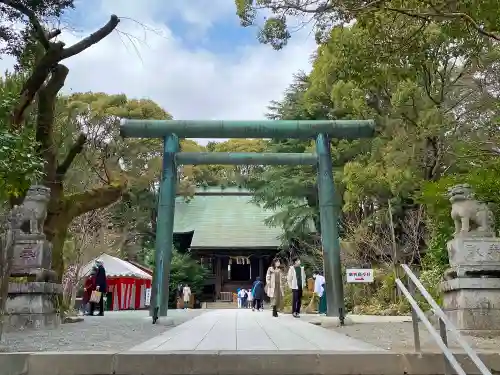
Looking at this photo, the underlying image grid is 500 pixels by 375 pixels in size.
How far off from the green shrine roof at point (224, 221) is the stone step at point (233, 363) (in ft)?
81.4

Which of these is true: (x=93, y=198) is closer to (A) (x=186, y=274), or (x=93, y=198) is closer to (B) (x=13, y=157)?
(B) (x=13, y=157)

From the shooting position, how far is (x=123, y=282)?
1039 inches

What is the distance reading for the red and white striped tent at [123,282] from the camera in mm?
24688

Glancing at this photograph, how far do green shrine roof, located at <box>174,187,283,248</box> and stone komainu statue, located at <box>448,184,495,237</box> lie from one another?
70.7ft

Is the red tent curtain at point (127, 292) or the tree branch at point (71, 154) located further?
the red tent curtain at point (127, 292)

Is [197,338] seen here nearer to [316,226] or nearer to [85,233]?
[85,233]

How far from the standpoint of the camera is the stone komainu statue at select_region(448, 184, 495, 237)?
819 centimetres

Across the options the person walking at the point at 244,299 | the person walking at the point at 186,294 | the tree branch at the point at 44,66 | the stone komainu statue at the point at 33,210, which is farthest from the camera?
the person walking at the point at 244,299

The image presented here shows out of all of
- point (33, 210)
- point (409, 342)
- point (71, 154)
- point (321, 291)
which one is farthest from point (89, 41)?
point (321, 291)

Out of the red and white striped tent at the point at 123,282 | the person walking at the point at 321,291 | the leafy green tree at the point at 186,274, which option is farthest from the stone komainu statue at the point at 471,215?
the leafy green tree at the point at 186,274

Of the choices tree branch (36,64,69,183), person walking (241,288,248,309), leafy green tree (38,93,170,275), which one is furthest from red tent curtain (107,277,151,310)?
tree branch (36,64,69,183)

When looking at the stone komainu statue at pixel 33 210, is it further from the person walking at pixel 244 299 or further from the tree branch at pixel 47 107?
the person walking at pixel 244 299

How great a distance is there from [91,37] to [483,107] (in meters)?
10.5

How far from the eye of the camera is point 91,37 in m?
10.2
